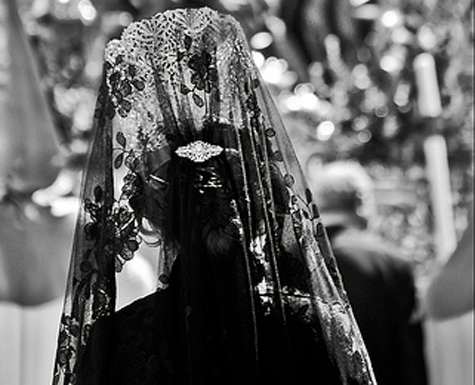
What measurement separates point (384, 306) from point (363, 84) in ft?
9.76

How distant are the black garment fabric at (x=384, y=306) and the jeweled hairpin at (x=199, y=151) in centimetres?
133

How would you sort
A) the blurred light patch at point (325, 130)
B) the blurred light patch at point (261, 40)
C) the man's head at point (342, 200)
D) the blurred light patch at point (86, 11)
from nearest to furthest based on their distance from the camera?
the man's head at point (342, 200)
the blurred light patch at point (86, 11)
the blurred light patch at point (325, 130)
the blurred light patch at point (261, 40)

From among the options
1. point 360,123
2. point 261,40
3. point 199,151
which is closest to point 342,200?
point 199,151

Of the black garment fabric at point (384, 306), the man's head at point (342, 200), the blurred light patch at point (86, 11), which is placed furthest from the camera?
the blurred light patch at point (86, 11)

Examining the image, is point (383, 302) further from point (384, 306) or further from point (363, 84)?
point (363, 84)

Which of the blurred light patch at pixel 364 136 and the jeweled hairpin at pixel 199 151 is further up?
the blurred light patch at pixel 364 136

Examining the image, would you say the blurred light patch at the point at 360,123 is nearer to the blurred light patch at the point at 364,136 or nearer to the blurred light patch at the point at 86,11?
the blurred light patch at the point at 364,136

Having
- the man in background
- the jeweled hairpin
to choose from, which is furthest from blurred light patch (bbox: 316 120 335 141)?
the jeweled hairpin

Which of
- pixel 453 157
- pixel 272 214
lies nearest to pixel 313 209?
pixel 272 214

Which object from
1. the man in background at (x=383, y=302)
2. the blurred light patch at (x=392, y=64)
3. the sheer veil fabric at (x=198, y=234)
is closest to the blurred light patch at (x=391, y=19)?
the blurred light patch at (x=392, y=64)

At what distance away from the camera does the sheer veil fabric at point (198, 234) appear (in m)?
1.68

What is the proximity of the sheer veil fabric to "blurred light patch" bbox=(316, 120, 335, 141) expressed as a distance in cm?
365

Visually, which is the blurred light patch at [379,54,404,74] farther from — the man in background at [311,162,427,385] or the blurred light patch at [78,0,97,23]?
the man in background at [311,162,427,385]

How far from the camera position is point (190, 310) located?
1.67 metres
